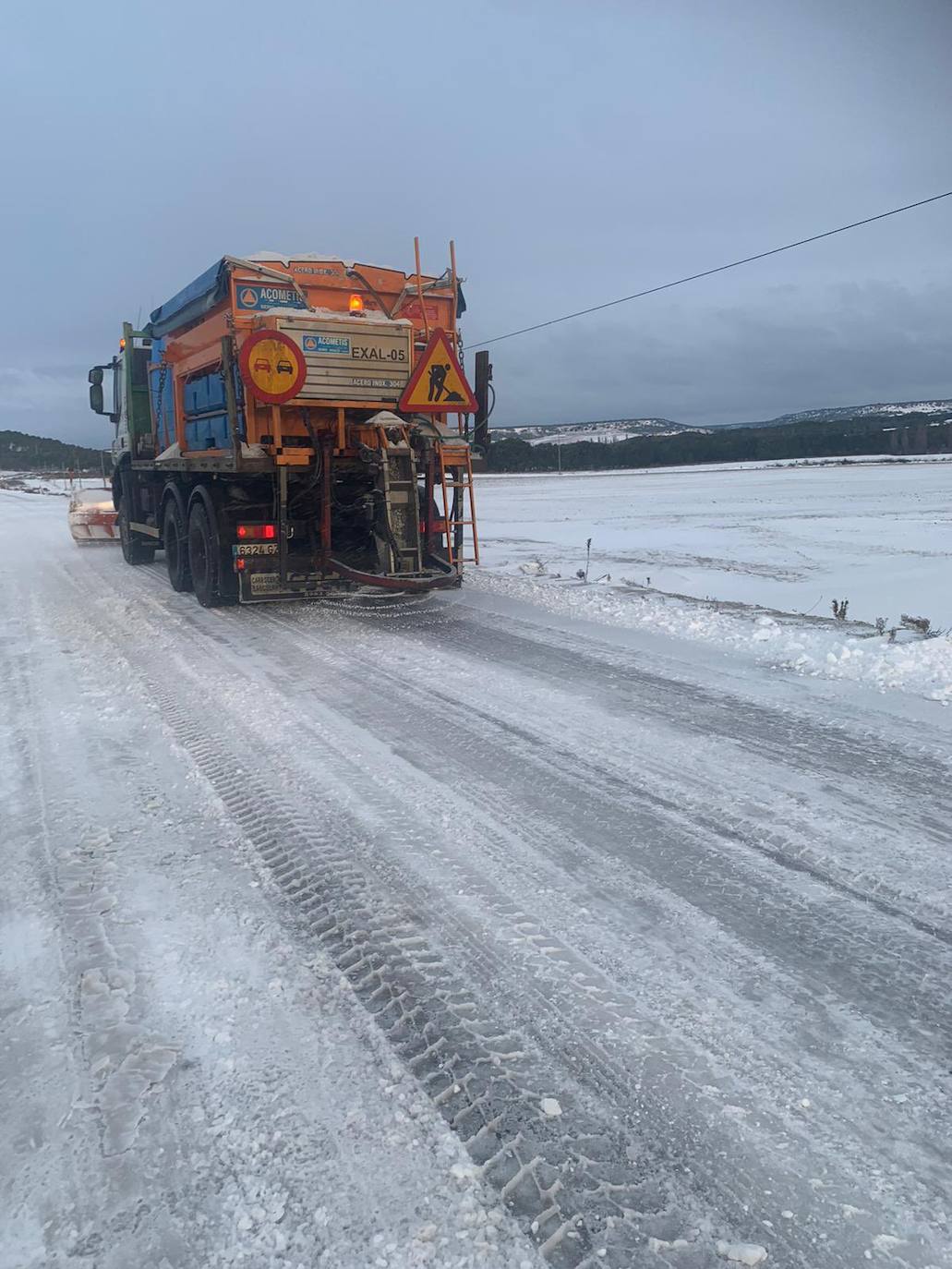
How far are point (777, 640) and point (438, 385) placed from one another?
445 centimetres

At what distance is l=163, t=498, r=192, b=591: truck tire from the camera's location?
11.2m

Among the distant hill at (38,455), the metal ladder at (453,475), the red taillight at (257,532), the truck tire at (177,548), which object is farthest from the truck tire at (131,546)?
the distant hill at (38,455)

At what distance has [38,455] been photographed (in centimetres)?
10694

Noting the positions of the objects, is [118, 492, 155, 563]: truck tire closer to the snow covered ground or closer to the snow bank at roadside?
the snow covered ground

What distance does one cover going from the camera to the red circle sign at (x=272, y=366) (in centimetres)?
859

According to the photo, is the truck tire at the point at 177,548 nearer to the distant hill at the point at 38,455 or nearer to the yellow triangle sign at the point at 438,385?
the yellow triangle sign at the point at 438,385

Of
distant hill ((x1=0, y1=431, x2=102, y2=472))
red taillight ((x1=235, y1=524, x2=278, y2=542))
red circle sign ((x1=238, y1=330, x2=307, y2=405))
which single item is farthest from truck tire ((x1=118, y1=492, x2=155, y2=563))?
distant hill ((x1=0, y1=431, x2=102, y2=472))

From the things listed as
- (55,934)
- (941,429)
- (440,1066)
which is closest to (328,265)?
(55,934)

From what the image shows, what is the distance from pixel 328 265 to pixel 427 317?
1269 mm

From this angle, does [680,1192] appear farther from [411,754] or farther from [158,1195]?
[411,754]

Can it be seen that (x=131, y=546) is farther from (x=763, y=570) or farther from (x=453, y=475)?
→ (x=763, y=570)

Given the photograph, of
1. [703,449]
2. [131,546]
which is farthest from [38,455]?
[131,546]

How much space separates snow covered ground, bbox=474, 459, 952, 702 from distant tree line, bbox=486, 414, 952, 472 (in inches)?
1434

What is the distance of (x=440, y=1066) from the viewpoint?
8.25ft
